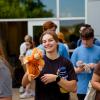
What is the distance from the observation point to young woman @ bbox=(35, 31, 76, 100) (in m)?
4.14

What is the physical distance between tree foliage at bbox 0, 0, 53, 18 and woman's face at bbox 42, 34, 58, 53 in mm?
9770

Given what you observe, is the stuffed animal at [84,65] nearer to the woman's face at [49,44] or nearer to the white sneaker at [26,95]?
the woman's face at [49,44]

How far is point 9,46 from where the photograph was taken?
14.5 meters

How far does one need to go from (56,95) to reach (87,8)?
965 centimetres

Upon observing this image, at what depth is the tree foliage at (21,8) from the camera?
13.9 metres

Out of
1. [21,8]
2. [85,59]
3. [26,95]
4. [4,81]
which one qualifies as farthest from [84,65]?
[21,8]

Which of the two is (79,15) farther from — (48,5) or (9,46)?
(9,46)

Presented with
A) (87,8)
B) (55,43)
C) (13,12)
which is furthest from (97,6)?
(55,43)

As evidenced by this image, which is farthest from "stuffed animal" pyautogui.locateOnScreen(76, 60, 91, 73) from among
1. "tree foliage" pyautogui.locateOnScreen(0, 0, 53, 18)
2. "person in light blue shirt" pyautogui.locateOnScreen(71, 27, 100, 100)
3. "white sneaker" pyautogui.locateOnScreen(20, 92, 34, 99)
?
"tree foliage" pyautogui.locateOnScreen(0, 0, 53, 18)

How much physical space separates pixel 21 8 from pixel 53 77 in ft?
32.9

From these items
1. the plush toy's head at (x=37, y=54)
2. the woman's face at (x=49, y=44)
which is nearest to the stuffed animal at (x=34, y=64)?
the plush toy's head at (x=37, y=54)

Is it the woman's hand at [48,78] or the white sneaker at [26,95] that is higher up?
the woman's hand at [48,78]

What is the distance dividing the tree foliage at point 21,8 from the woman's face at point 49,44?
977cm

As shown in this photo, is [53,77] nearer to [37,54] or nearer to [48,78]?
[48,78]
